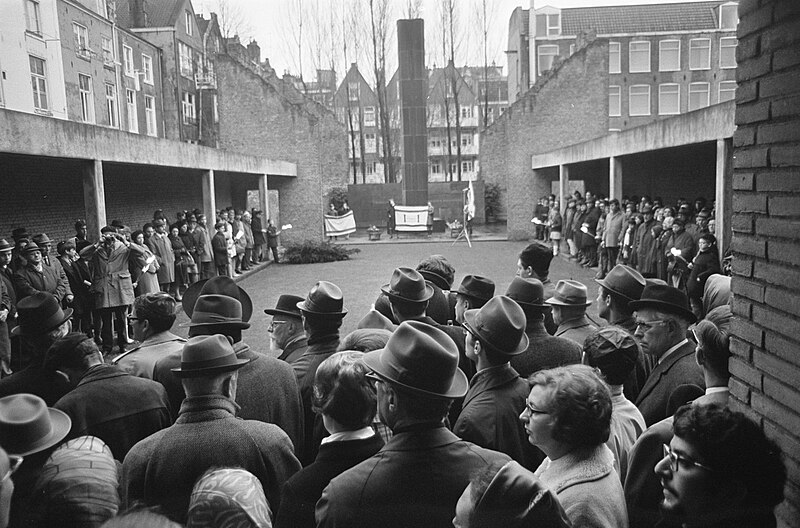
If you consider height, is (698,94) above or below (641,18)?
below

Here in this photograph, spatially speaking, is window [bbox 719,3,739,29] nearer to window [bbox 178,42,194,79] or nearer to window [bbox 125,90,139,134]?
window [bbox 178,42,194,79]

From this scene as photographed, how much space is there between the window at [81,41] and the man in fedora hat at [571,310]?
26.9m

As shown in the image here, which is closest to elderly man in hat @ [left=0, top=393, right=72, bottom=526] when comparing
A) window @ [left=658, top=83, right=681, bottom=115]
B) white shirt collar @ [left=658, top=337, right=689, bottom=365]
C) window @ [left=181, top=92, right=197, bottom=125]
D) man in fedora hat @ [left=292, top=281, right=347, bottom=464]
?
man in fedora hat @ [left=292, top=281, right=347, bottom=464]

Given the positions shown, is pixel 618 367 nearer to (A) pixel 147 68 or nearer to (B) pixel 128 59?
(B) pixel 128 59

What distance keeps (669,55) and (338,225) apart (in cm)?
2591

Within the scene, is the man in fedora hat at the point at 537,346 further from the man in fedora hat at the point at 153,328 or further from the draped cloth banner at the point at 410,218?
the draped cloth banner at the point at 410,218

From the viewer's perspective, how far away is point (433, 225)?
1154 inches

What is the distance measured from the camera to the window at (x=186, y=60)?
1486 inches

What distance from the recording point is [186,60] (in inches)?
1518

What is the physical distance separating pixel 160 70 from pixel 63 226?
79.9ft

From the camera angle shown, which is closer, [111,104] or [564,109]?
[564,109]

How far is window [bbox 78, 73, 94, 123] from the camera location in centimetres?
2741

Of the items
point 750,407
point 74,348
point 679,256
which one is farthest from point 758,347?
point 679,256

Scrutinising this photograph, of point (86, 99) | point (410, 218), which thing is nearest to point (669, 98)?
point (410, 218)
